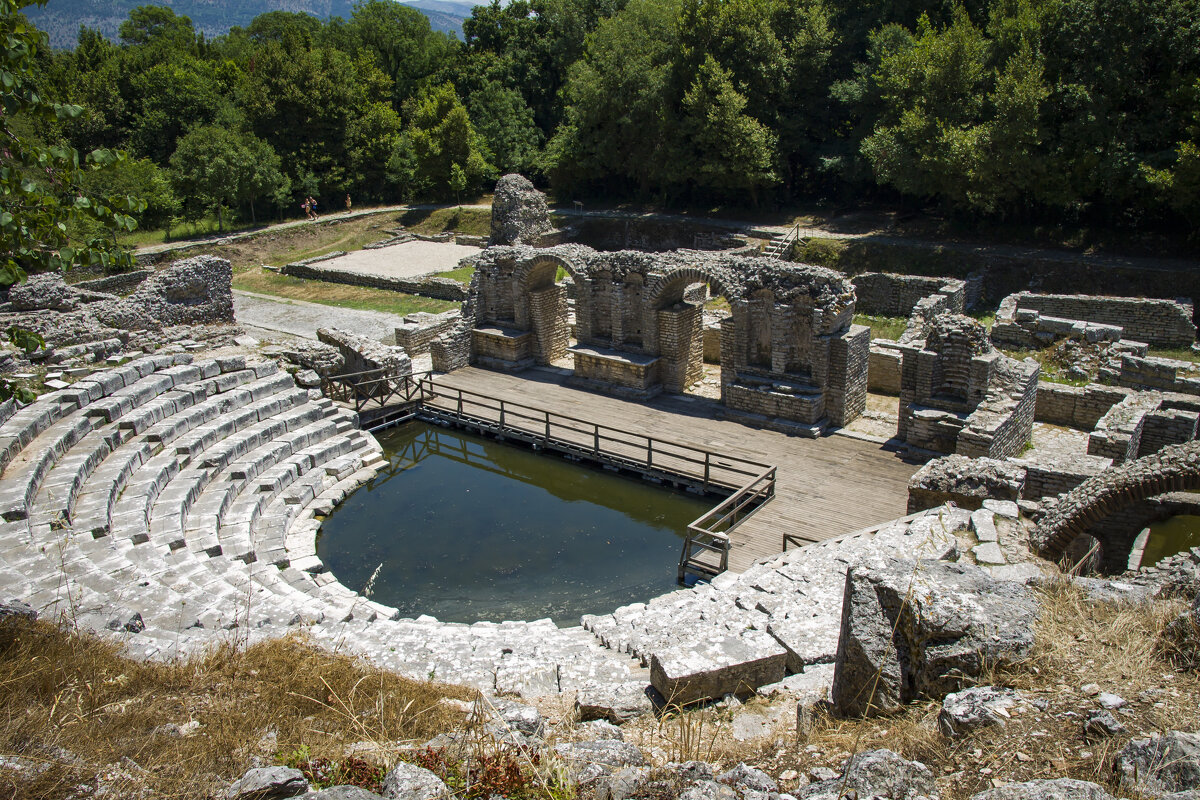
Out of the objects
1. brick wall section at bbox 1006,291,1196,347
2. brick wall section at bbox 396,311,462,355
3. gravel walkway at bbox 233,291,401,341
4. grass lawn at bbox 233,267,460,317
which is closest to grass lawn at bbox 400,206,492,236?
grass lawn at bbox 233,267,460,317

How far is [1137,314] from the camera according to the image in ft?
63.4

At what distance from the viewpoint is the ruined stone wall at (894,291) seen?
22578 millimetres

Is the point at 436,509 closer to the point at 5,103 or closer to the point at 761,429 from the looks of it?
the point at 761,429

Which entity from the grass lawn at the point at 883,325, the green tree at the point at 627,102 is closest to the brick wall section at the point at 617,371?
the grass lawn at the point at 883,325

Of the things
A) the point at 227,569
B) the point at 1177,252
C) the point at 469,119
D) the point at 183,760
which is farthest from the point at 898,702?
the point at 469,119

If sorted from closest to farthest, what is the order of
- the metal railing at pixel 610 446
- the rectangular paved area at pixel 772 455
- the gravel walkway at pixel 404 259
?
the metal railing at pixel 610 446, the rectangular paved area at pixel 772 455, the gravel walkway at pixel 404 259

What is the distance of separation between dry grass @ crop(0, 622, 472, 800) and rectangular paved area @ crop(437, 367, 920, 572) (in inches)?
252

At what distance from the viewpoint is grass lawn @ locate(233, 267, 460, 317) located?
86.1ft

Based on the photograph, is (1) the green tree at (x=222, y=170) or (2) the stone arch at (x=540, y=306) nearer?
(2) the stone arch at (x=540, y=306)

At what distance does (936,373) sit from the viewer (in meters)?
14.3

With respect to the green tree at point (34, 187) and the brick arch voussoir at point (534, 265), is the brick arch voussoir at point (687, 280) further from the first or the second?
the green tree at point (34, 187)

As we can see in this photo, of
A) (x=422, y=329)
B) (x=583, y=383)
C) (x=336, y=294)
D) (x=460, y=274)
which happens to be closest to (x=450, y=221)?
(x=460, y=274)

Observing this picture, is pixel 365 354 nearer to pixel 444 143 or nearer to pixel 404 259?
pixel 404 259

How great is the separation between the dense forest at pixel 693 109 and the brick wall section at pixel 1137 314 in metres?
3.38
